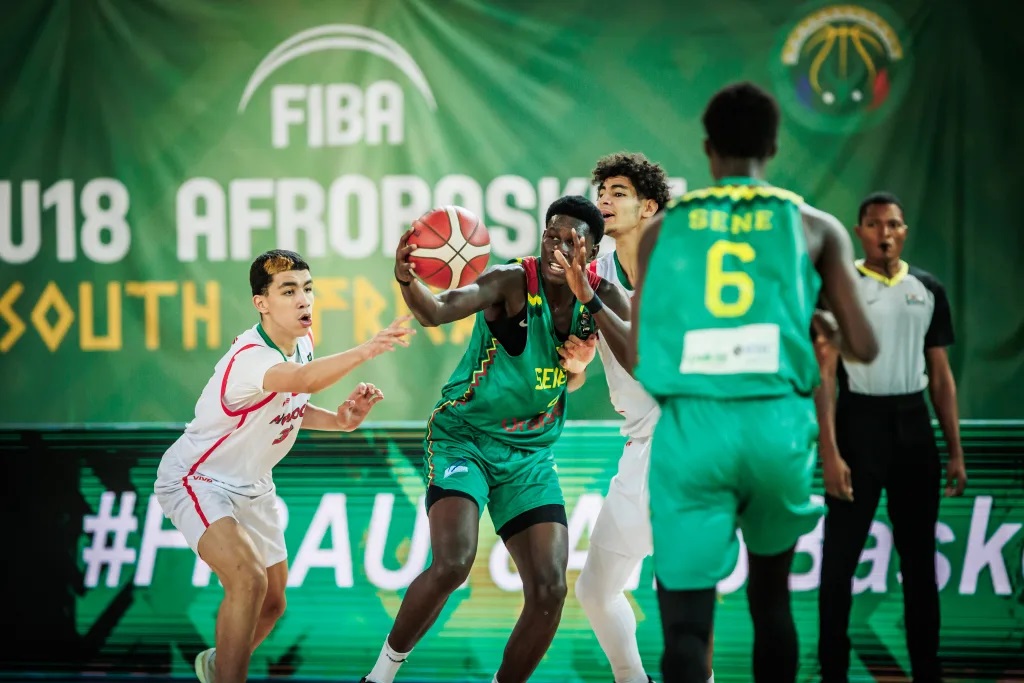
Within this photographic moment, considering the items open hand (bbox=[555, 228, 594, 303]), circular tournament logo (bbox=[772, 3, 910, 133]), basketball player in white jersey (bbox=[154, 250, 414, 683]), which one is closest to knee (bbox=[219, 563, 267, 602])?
basketball player in white jersey (bbox=[154, 250, 414, 683])

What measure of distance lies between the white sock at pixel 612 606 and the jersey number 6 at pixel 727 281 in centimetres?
168

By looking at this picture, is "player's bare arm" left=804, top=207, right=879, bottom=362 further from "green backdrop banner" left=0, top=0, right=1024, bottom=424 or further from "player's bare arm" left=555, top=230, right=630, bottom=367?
"green backdrop banner" left=0, top=0, right=1024, bottom=424

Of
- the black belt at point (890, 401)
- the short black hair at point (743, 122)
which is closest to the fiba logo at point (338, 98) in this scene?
the black belt at point (890, 401)

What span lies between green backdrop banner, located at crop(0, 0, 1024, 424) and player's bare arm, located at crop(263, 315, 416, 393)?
1601mm

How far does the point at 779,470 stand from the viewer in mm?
3211

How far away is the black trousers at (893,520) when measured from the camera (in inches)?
204

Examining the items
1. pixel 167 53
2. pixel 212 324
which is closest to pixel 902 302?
pixel 212 324

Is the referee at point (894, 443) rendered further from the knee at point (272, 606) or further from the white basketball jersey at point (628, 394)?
the knee at point (272, 606)

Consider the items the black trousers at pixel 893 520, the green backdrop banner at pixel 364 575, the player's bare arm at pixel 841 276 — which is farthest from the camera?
the green backdrop banner at pixel 364 575

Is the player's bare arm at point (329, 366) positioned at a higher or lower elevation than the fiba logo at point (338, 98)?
lower

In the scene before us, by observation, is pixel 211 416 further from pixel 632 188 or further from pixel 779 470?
pixel 779 470

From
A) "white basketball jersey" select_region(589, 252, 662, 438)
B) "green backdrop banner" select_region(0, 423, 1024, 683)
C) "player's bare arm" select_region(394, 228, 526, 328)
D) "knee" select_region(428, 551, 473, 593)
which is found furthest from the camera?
"green backdrop banner" select_region(0, 423, 1024, 683)

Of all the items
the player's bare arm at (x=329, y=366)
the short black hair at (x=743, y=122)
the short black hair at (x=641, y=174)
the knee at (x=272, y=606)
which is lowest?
the knee at (x=272, y=606)

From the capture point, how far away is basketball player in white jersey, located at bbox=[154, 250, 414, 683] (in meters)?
4.68
